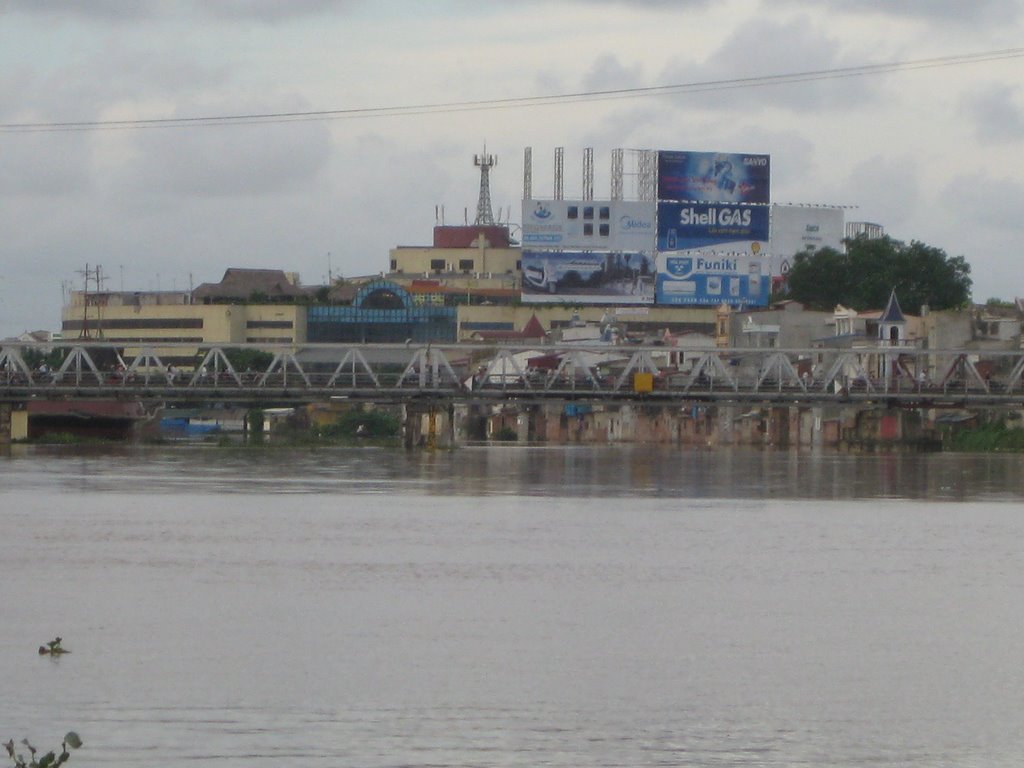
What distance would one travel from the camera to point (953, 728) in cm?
1688

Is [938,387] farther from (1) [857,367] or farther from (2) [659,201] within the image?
(2) [659,201]

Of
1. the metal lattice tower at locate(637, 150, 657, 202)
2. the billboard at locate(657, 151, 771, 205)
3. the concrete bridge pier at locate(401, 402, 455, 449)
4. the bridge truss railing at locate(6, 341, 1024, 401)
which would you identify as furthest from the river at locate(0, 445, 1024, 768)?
the metal lattice tower at locate(637, 150, 657, 202)

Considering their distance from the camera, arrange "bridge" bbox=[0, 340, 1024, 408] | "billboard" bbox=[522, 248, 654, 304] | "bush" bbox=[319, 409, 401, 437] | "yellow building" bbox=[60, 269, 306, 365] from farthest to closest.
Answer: "yellow building" bbox=[60, 269, 306, 365]
"billboard" bbox=[522, 248, 654, 304]
"bush" bbox=[319, 409, 401, 437]
"bridge" bbox=[0, 340, 1024, 408]

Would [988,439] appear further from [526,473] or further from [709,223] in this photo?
[709,223]

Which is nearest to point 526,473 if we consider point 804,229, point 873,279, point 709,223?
point 709,223

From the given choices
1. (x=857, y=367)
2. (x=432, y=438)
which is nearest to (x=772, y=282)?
(x=857, y=367)

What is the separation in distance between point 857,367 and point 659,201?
3660 cm

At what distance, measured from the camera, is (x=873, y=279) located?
149000 millimetres

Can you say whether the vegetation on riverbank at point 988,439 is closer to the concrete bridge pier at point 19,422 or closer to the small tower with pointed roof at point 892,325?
the small tower with pointed roof at point 892,325

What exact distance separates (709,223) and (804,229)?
26.5 meters

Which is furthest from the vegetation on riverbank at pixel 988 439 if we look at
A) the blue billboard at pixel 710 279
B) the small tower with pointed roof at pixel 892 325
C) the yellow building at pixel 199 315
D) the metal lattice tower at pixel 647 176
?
the yellow building at pixel 199 315

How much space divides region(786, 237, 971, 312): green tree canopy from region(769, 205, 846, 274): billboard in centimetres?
579

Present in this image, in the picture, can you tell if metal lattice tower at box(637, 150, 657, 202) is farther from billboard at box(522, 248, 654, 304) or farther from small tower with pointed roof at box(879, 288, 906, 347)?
small tower with pointed roof at box(879, 288, 906, 347)

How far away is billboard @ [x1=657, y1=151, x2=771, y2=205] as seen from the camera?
133125 mm
